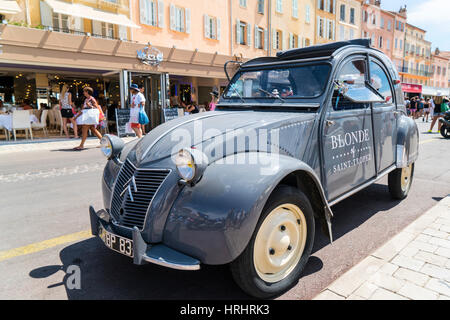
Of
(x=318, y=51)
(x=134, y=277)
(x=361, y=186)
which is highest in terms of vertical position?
(x=318, y=51)

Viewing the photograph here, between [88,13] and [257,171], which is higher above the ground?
[88,13]

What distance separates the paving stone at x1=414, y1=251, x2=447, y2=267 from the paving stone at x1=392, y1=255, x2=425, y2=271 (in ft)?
0.27

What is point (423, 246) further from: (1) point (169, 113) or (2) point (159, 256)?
(1) point (169, 113)

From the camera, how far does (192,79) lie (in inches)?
892

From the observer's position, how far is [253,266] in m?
2.25

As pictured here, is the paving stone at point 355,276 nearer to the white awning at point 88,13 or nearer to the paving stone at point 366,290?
the paving stone at point 366,290

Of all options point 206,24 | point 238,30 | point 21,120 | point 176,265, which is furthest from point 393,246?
point 238,30

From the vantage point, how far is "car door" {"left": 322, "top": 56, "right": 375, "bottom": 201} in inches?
123

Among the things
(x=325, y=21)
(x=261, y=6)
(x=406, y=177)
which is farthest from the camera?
(x=325, y=21)

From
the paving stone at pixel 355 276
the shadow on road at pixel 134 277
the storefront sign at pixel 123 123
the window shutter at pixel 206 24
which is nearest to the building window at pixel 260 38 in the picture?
the window shutter at pixel 206 24

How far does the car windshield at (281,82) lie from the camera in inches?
130

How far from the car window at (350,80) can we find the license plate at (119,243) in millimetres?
2257

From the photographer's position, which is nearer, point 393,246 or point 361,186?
point 393,246

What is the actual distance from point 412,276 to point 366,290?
1.57 feet
